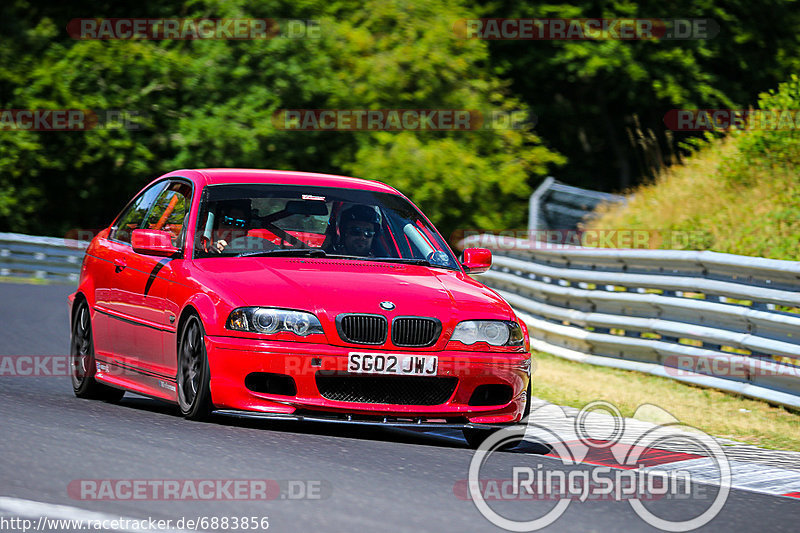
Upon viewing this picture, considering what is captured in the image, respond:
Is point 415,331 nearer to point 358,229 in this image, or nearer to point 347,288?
point 347,288

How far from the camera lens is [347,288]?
24.9 ft

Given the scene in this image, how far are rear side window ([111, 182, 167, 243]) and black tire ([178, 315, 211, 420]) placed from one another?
1720 mm

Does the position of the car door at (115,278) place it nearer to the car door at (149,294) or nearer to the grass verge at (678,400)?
the car door at (149,294)

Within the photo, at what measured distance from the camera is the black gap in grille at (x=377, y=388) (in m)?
7.36

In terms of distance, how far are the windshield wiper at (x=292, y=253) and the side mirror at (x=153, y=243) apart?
44 centimetres

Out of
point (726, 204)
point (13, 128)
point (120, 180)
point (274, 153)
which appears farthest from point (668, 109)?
point (726, 204)

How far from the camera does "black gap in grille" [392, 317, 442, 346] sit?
745 cm

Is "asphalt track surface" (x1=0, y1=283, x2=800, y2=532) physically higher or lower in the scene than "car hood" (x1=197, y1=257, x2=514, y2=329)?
lower

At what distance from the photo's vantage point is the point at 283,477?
6188mm

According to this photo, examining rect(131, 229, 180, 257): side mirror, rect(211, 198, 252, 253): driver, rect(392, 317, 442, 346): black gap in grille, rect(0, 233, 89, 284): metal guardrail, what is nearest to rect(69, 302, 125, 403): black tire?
rect(131, 229, 180, 257): side mirror

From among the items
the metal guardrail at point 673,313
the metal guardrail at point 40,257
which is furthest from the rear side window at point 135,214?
the metal guardrail at point 40,257

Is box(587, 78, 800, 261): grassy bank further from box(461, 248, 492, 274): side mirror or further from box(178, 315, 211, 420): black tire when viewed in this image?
box(178, 315, 211, 420): black tire

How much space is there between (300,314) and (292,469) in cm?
119

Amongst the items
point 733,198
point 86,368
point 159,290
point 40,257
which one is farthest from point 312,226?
point 40,257
